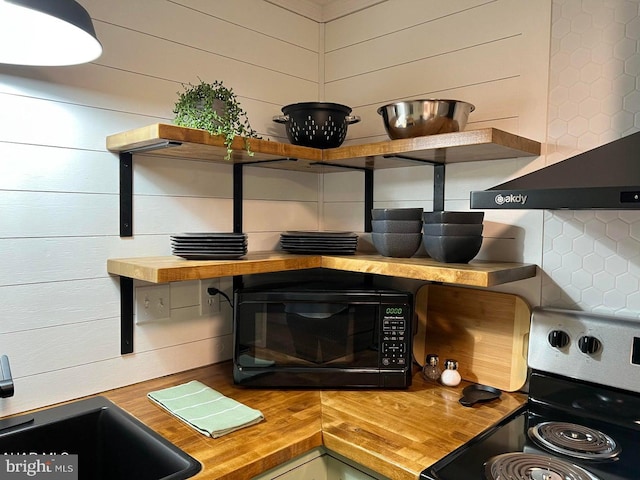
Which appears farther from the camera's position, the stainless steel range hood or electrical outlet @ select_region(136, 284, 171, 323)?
electrical outlet @ select_region(136, 284, 171, 323)

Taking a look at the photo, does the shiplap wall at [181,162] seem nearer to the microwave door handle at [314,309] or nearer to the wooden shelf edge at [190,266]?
the wooden shelf edge at [190,266]

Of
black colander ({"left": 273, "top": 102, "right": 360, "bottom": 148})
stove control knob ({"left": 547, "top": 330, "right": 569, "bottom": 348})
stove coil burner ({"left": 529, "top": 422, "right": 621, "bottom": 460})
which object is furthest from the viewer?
black colander ({"left": 273, "top": 102, "right": 360, "bottom": 148})

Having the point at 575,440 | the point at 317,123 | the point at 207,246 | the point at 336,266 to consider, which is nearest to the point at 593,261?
the point at 575,440

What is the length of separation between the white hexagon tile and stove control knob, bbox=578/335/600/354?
0.31 feet

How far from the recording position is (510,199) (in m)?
1.12

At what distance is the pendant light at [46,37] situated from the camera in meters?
0.87

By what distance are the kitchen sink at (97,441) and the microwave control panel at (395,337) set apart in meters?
0.66

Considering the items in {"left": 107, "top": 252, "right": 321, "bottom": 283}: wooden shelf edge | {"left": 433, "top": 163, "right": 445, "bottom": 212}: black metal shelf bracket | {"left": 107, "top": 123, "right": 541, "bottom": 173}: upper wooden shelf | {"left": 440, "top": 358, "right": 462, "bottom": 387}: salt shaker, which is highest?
{"left": 107, "top": 123, "right": 541, "bottom": 173}: upper wooden shelf

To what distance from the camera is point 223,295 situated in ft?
5.71

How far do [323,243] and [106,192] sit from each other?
2.22 feet

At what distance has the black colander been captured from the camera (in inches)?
61.9

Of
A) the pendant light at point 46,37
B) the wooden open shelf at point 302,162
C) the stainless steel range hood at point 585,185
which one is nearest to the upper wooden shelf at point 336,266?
the wooden open shelf at point 302,162

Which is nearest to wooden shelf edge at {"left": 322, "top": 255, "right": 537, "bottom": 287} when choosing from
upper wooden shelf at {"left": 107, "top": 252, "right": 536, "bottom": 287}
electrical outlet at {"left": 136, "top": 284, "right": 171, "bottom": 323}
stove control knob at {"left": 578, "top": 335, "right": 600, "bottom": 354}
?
upper wooden shelf at {"left": 107, "top": 252, "right": 536, "bottom": 287}

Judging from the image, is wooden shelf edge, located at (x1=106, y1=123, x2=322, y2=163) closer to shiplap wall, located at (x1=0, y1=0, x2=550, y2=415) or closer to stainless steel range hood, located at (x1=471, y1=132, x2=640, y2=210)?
shiplap wall, located at (x1=0, y1=0, x2=550, y2=415)
